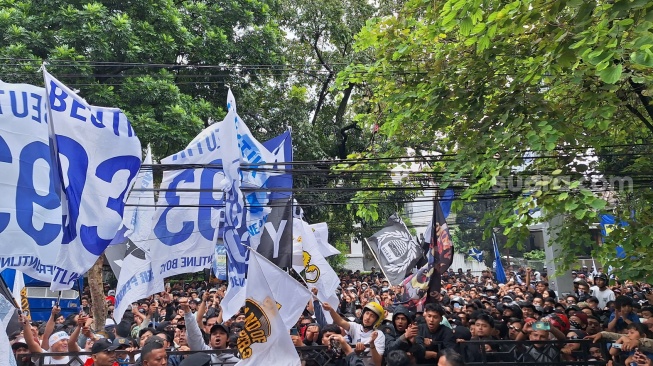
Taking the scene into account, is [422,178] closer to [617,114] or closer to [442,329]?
[617,114]

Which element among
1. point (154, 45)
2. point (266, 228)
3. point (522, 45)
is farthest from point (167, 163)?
point (154, 45)

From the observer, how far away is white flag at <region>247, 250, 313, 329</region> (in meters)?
7.05

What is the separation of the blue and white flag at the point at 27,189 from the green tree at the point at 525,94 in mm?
4071

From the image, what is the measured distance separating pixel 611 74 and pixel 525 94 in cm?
269

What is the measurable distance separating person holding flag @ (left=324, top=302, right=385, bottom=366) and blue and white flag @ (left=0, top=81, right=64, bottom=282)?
296 cm

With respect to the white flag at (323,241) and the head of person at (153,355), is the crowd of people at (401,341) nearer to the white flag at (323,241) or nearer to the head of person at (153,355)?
the head of person at (153,355)

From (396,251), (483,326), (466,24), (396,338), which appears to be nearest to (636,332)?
(483,326)

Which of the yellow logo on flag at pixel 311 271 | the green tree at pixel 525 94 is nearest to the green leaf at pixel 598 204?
the green tree at pixel 525 94

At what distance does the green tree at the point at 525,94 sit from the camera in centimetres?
676

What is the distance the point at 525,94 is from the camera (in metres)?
8.52

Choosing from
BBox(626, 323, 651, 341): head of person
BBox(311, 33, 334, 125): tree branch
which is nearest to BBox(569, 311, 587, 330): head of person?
BBox(626, 323, 651, 341): head of person

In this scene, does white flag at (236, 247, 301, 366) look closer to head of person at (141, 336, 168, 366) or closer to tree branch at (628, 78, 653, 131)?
head of person at (141, 336, 168, 366)

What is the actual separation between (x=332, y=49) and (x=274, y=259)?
45.7 ft

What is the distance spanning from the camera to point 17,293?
935 centimetres
